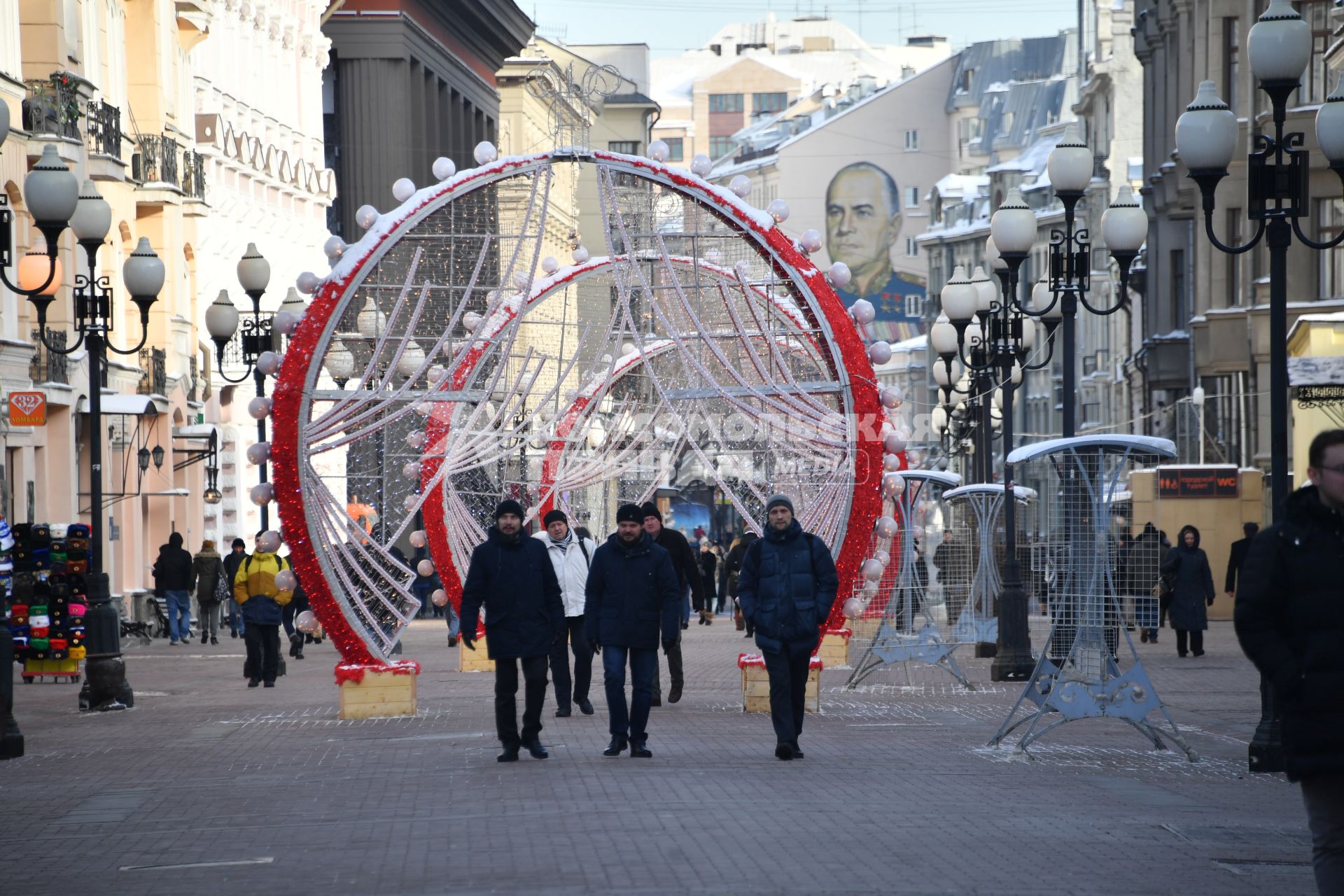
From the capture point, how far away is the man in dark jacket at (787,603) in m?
15.8

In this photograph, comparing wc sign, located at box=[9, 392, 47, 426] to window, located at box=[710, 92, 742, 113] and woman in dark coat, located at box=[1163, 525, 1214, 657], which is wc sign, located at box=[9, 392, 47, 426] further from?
window, located at box=[710, 92, 742, 113]

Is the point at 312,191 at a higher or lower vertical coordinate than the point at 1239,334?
higher

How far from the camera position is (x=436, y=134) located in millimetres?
67000

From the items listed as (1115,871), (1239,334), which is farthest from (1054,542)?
(1239,334)

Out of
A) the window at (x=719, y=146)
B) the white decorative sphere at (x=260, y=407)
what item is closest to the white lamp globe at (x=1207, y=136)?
the white decorative sphere at (x=260, y=407)

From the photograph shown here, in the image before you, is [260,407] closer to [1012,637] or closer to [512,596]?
[512,596]

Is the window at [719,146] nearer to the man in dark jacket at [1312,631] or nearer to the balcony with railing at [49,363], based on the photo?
→ the balcony with railing at [49,363]

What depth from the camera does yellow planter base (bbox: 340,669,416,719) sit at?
65.9 feet

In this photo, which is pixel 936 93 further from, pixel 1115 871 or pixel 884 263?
pixel 1115 871

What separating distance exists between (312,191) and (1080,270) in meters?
37.3

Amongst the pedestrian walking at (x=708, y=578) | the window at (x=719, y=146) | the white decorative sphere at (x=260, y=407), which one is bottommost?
the pedestrian walking at (x=708, y=578)

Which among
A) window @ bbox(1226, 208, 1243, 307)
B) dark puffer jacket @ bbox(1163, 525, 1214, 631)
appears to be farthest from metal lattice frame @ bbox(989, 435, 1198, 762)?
window @ bbox(1226, 208, 1243, 307)

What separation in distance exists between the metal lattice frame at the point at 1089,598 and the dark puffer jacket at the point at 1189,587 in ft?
45.5

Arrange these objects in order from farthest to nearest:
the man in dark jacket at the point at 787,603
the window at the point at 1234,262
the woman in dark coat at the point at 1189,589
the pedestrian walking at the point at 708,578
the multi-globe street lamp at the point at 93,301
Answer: the pedestrian walking at the point at 708,578
the window at the point at 1234,262
the woman in dark coat at the point at 1189,589
the multi-globe street lamp at the point at 93,301
the man in dark jacket at the point at 787,603
